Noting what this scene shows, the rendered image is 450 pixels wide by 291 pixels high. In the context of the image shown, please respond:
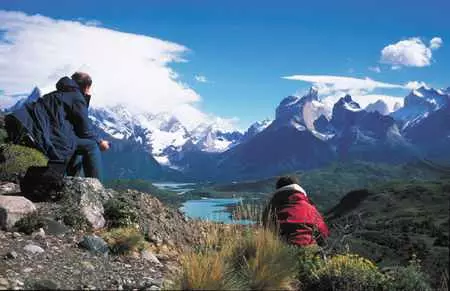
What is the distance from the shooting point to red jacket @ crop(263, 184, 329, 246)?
11.3 m

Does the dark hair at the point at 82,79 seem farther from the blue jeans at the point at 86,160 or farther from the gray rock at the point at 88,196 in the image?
the gray rock at the point at 88,196

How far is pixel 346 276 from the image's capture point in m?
9.52

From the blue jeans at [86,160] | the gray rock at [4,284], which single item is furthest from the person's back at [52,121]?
the gray rock at [4,284]

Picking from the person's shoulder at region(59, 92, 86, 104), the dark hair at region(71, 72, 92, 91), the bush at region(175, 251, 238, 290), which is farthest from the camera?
the dark hair at region(71, 72, 92, 91)

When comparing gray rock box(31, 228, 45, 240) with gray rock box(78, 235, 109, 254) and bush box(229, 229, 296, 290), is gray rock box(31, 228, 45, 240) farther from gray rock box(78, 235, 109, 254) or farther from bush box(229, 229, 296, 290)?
bush box(229, 229, 296, 290)

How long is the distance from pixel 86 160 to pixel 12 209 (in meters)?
2.48

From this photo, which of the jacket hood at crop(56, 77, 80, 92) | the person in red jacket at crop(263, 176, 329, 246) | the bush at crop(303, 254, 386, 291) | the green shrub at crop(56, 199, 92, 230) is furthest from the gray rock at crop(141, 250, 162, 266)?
the jacket hood at crop(56, 77, 80, 92)

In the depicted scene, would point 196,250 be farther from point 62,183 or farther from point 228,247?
point 62,183

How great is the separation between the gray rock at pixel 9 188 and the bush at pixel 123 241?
4.20 m

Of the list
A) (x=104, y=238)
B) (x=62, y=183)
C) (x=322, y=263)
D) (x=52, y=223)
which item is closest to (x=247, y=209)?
(x=322, y=263)

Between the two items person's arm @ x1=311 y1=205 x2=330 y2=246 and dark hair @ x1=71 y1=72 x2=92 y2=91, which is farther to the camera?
dark hair @ x1=71 y1=72 x2=92 y2=91

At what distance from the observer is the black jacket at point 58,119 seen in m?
11.7

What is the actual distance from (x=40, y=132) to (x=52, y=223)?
7.32 feet

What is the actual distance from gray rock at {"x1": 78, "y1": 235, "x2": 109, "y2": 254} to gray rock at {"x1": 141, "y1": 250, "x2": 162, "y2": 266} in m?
0.88
